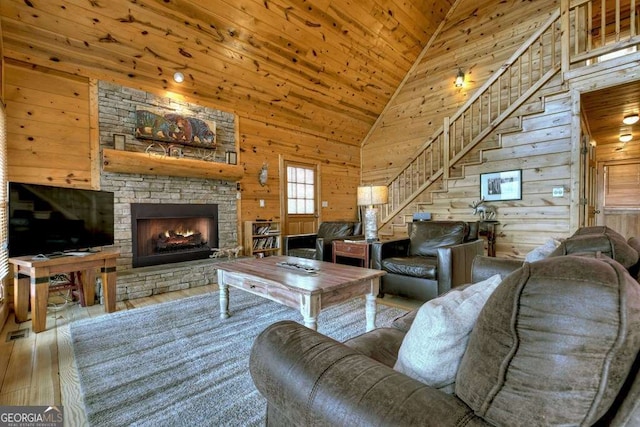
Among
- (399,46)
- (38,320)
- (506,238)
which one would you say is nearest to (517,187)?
(506,238)

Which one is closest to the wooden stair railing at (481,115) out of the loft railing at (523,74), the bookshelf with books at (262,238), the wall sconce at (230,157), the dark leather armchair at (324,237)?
the loft railing at (523,74)

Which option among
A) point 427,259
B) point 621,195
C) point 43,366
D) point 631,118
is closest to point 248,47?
Result: point 427,259

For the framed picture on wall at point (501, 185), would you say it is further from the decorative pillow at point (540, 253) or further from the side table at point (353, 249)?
the decorative pillow at point (540, 253)

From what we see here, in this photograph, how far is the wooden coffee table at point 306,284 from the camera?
197 cm

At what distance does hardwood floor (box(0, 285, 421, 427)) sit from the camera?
1.65 metres

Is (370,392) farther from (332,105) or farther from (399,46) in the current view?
(399,46)

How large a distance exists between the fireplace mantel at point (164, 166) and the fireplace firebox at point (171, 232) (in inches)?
19.0

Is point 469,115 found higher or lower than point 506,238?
higher

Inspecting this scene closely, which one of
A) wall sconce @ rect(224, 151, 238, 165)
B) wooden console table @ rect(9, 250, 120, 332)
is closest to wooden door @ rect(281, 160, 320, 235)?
wall sconce @ rect(224, 151, 238, 165)

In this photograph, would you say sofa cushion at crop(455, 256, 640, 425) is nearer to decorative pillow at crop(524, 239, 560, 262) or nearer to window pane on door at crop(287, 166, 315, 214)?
decorative pillow at crop(524, 239, 560, 262)

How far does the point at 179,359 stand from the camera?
82.0 inches

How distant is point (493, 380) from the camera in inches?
24.6

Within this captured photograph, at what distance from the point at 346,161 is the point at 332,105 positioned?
4.74ft

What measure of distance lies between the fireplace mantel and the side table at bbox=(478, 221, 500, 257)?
3842 millimetres
